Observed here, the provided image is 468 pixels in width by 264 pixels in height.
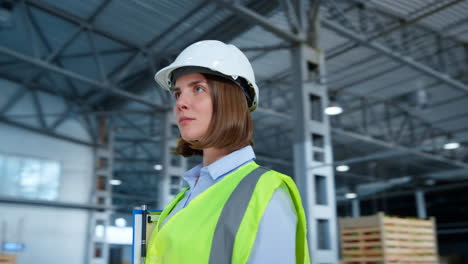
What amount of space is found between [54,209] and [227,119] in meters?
20.1

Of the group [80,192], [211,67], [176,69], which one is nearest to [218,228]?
[211,67]

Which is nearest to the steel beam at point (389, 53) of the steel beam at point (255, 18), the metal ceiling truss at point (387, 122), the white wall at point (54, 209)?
the steel beam at point (255, 18)

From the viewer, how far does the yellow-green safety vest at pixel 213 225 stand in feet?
3.66

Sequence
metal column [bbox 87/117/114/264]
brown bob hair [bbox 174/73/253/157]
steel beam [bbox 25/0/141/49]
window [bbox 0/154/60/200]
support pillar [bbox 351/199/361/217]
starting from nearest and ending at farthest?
brown bob hair [bbox 174/73/253/157] < steel beam [bbox 25/0/141/49] < window [bbox 0/154/60/200] < metal column [bbox 87/117/114/264] < support pillar [bbox 351/199/361/217]

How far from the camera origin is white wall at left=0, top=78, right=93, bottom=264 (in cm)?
1853

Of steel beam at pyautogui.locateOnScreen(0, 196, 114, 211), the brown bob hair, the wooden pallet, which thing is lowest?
the wooden pallet

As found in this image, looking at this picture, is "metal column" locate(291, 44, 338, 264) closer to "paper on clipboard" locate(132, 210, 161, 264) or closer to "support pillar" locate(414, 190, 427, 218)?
"paper on clipboard" locate(132, 210, 161, 264)

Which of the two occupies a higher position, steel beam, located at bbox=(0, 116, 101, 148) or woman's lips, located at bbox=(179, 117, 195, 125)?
steel beam, located at bbox=(0, 116, 101, 148)

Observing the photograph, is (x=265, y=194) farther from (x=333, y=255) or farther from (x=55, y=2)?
(x=55, y=2)

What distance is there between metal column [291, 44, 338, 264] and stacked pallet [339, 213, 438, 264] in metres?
1.54

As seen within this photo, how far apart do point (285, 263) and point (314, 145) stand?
358 inches

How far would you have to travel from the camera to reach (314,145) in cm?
1002

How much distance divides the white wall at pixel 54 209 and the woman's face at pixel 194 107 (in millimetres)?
19317

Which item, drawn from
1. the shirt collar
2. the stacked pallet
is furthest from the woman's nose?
the stacked pallet
